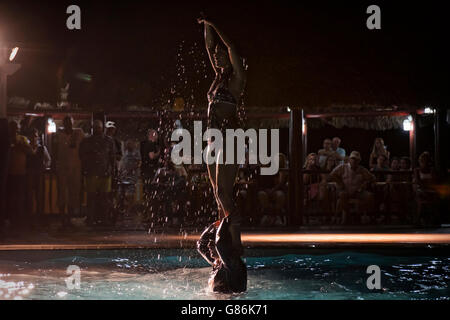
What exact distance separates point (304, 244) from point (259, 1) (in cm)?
487

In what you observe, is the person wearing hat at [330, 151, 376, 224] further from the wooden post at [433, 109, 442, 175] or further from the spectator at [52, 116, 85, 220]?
the spectator at [52, 116, 85, 220]

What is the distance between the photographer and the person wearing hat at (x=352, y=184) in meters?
13.3

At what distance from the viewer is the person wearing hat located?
13.3m

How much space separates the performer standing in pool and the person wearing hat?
7289mm

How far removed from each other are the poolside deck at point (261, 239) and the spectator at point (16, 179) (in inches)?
23.7

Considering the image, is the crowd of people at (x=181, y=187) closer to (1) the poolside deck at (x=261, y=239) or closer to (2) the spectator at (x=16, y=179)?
(2) the spectator at (x=16, y=179)

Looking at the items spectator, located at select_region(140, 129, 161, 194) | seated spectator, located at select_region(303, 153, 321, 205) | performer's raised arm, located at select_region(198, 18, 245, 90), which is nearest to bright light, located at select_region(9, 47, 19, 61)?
spectator, located at select_region(140, 129, 161, 194)

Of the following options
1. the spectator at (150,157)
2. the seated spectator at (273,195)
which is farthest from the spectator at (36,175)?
the seated spectator at (273,195)

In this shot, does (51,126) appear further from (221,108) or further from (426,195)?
(221,108)

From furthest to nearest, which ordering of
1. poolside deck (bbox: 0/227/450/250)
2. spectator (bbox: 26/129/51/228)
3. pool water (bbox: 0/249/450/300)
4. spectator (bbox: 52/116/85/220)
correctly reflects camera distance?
spectator (bbox: 52/116/85/220) → spectator (bbox: 26/129/51/228) → poolside deck (bbox: 0/227/450/250) → pool water (bbox: 0/249/450/300)

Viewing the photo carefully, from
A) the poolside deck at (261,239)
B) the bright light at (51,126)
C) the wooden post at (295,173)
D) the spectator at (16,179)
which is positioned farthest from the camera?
the bright light at (51,126)

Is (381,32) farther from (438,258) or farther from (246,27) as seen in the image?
Answer: (438,258)

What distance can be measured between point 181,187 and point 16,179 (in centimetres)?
310

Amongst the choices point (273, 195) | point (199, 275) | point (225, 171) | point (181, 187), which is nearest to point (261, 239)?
point (199, 275)
